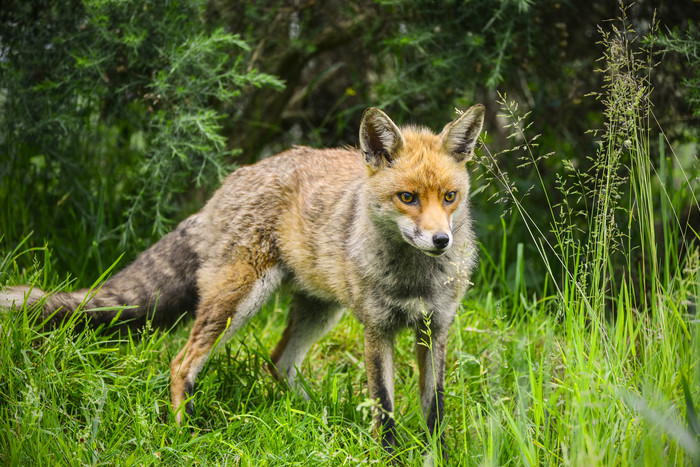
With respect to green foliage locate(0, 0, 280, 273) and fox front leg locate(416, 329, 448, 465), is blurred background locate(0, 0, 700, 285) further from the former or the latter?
fox front leg locate(416, 329, 448, 465)

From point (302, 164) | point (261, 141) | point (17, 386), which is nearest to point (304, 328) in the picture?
point (302, 164)

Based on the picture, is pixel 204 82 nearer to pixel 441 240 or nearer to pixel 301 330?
pixel 301 330

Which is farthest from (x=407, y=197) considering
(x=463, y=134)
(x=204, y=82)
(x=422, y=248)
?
(x=204, y=82)

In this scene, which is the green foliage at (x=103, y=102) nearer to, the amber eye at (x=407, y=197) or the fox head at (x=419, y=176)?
the fox head at (x=419, y=176)

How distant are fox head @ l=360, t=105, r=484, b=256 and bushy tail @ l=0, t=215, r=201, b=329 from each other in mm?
1368

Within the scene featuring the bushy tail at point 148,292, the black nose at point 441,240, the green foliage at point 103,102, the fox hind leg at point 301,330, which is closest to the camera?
the black nose at point 441,240

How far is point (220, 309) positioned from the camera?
3686 millimetres

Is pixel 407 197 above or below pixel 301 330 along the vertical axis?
above

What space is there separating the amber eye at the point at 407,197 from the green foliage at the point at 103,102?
157 cm

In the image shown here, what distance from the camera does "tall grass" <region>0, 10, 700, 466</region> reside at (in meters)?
2.48

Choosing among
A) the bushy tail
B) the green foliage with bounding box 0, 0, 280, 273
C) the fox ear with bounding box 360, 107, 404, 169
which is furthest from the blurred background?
the fox ear with bounding box 360, 107, 404, 169

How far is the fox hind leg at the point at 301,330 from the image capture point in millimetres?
4129

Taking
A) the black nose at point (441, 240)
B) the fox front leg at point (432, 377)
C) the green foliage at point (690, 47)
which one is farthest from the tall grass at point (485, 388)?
the green foliage at point (690, 47)

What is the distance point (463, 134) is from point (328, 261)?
111 cm
